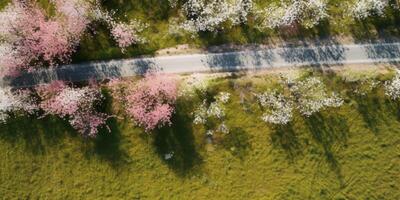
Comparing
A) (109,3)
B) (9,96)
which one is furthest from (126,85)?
(9,96)

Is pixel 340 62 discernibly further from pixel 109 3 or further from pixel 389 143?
pixel 109 3

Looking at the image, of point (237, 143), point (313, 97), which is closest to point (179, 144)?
point (237, 143)

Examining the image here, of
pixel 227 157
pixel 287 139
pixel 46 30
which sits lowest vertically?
pixel 227 157

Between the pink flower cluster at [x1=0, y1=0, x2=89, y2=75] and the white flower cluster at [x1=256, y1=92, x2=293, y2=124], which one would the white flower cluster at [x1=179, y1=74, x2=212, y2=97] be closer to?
the white flower cluster at [x1=256, y1=92, x2=293, y2=124]

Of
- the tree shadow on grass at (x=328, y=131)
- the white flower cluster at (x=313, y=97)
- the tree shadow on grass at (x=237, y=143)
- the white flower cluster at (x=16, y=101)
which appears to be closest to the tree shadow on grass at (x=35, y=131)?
the white flower cluster at (x=16, y=101)

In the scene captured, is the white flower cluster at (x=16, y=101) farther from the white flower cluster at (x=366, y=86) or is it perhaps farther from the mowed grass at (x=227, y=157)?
the white flower cluster at (x=366, y=86)

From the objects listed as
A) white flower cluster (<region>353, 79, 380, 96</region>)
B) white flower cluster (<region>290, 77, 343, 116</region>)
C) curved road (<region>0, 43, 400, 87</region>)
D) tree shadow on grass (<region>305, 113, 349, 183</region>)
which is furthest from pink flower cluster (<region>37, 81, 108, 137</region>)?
white flower cluster (<region>353, 79, 380, 96</region>)

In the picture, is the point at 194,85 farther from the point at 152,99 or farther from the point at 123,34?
the point at 123,34
